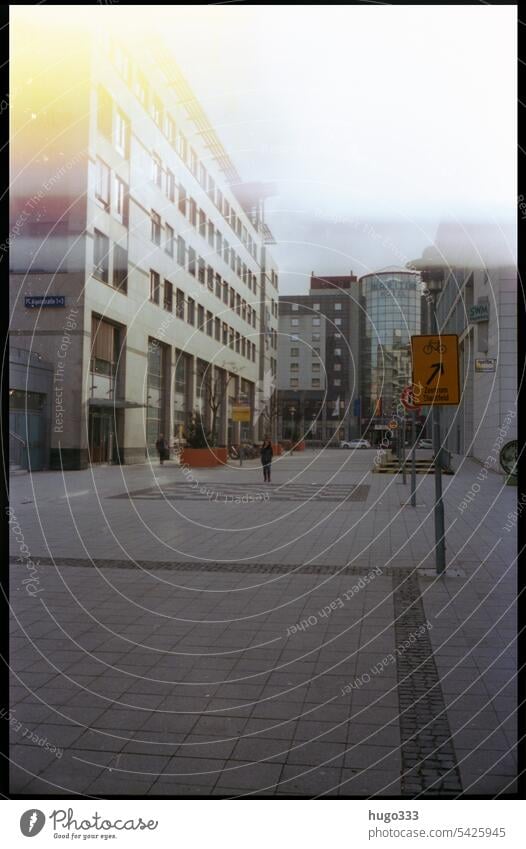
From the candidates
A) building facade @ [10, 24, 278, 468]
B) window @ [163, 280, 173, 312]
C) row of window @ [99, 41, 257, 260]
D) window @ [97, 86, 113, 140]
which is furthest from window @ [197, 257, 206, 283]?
window @ [97, 86, 113, 140]

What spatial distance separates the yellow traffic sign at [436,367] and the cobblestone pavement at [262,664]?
2.13 m

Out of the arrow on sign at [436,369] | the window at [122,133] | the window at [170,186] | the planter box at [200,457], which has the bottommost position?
the planter box at [200,457]

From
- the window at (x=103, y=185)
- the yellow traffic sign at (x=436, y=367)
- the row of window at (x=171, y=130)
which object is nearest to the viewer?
the row of window at (x=171, y=130)

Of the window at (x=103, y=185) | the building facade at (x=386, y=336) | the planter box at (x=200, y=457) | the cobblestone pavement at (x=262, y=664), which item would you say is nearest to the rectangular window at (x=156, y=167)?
the window at (x=103, y=185)

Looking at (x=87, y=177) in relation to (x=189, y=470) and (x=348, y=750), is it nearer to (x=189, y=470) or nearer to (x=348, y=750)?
(x=189, y=470)

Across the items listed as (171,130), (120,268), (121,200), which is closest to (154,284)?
(120,268)

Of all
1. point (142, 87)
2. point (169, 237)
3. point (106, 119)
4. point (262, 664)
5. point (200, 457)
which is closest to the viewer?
point (262, 664)

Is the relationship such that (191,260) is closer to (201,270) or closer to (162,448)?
(201,270)

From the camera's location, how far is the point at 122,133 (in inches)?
845

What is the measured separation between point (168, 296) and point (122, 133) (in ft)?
49.0

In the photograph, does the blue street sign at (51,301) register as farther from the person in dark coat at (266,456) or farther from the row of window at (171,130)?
the person in dark coat at (266,456)

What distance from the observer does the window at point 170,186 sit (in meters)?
28.4

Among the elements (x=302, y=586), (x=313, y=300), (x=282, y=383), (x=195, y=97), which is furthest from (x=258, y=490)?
(x=282, y=383)

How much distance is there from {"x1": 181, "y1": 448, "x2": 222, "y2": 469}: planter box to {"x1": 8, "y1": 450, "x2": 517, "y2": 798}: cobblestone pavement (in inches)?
914
